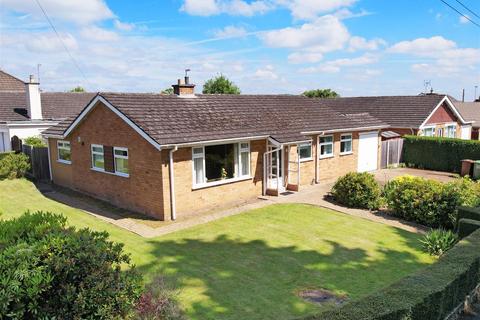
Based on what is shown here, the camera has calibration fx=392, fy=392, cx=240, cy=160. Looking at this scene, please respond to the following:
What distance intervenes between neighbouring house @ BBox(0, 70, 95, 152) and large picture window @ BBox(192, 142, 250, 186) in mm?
16240

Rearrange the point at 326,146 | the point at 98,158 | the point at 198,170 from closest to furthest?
the point at 198,170 < the point at 98,158 < the point at 326,146

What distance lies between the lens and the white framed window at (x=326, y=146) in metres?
21.7

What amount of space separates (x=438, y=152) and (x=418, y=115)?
5.02m

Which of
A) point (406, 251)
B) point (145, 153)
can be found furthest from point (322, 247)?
point (145, 153)

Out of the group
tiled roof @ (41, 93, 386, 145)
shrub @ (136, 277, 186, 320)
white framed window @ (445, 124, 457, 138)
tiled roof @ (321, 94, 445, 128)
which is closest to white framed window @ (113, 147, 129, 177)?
tiled roof @ (41, 93, 386, 145)

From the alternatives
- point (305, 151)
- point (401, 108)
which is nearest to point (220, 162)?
point (305, 151)

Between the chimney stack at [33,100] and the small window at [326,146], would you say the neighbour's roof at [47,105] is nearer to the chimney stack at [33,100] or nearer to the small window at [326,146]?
the chimney stack at [33,100]

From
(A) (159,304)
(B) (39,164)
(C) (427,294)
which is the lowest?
(A) (159,304)

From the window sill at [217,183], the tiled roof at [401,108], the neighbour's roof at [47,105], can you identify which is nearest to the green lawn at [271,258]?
the window sill at [217,183]

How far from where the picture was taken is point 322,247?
12.3 m

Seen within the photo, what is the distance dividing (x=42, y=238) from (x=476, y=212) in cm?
1152

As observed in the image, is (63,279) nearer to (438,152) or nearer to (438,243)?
(438,243)

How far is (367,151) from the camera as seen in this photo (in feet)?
82.6

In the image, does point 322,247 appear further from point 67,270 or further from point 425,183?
point 67,270
